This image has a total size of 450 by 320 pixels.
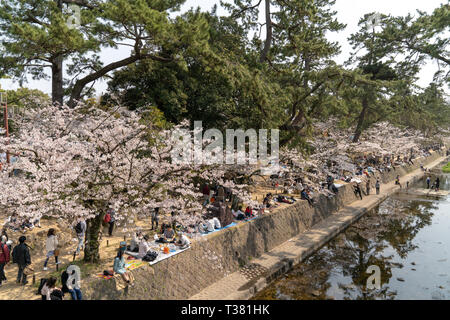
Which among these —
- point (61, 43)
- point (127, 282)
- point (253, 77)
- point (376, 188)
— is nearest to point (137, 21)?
point (61, 43)

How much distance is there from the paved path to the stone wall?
1.25ft

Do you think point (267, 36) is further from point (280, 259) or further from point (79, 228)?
point (79, 228)

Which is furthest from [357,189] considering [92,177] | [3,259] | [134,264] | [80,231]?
[3,259]

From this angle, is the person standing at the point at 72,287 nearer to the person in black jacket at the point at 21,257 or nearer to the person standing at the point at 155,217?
the person in black jacket at the point at 21,257

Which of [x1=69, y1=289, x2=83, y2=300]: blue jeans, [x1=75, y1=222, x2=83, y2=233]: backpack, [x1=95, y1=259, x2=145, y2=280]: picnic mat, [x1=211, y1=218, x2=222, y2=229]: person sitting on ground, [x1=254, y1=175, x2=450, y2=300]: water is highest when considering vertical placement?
[x1=75, y1=222, x2=83, y2=233]: backpack

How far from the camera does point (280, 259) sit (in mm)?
14156

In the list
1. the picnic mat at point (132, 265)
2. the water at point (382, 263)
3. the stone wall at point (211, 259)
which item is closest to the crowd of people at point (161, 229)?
the picnic mat at point (132, 265)

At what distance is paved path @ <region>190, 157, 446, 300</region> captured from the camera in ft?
36.5

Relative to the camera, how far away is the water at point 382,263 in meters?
12.1

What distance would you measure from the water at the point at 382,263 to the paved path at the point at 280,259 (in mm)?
379

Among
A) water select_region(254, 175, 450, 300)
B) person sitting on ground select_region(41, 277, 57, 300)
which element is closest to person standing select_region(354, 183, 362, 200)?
water select_region(254, 175, 450, 300)

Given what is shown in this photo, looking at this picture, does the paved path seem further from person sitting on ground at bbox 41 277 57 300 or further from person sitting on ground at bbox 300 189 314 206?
person sitting on ground at bbox 41 277 57 300

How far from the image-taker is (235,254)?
1341 centimetres

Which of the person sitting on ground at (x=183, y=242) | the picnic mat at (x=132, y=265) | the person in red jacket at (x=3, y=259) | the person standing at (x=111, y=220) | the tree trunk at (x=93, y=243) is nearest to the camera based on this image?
the person in red jacket at (x=3, y=259)
